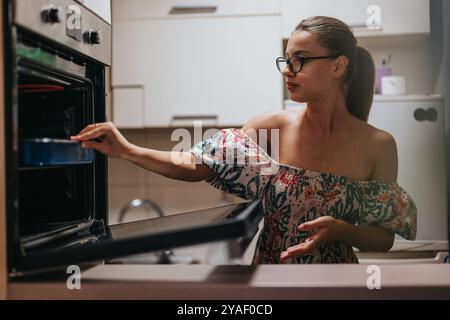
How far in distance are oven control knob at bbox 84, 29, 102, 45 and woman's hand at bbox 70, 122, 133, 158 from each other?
140 millimetres

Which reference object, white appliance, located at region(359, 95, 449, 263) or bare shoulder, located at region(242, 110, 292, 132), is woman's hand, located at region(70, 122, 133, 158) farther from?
white appliance, located at region(359, 95, 449, 263)

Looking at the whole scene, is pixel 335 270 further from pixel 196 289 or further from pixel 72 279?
pixel 72 279

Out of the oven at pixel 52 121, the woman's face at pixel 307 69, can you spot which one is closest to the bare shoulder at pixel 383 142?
the woman's face at pixel 307 69

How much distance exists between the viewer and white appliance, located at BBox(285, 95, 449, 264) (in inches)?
62.8

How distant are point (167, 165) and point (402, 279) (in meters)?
0.45

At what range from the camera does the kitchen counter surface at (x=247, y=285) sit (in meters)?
0.52

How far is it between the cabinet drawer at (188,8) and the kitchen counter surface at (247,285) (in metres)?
1.29

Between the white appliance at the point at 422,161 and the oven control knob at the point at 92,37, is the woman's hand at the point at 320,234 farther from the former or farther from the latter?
the white appliance at the point at 422,161

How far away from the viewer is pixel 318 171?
38.1 inches

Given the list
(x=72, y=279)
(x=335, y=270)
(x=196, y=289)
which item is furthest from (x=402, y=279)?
(x=72, y=279)

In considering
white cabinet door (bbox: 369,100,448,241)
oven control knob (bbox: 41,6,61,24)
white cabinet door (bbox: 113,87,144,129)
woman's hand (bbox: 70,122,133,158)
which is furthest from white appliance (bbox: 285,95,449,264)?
oven control knob (bbox: 41,6,61,24)

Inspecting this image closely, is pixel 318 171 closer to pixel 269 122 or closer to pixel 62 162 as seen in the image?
pixel 269 122

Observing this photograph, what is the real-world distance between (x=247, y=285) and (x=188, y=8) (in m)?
1.40

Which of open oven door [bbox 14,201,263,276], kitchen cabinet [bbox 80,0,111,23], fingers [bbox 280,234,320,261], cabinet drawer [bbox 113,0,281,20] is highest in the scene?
cabinet drawer [bbox 113,0,281,20]
